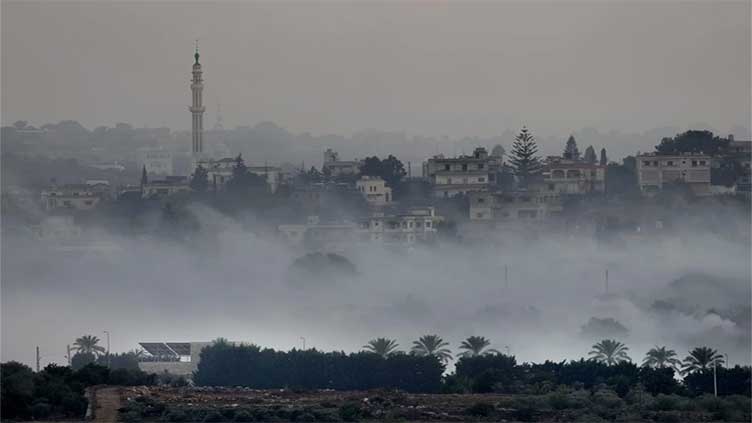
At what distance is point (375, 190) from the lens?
3866cm

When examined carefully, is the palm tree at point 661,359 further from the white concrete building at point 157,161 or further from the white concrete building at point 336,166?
the white concrete building at point 157,161

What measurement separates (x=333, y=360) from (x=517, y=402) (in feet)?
15.6

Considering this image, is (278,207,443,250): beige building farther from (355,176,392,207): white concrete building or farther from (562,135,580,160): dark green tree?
(562,135,580,160): dark green tree

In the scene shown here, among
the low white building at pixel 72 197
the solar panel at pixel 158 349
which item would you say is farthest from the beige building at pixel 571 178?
the solar panel at pixel 158 349

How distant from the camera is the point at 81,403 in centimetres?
1830

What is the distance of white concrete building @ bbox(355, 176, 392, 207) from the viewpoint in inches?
1512

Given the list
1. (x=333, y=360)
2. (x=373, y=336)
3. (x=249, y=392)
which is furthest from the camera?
(x=373, y=336)

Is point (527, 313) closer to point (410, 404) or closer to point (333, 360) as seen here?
point (333, 360)

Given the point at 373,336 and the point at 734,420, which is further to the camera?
the point at 373,336

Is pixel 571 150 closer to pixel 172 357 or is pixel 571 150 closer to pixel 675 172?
pixel 675 172

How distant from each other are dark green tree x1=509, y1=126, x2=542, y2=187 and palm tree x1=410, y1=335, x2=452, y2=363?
38.6 feet

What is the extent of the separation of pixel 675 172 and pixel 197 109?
738cm

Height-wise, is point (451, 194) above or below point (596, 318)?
above

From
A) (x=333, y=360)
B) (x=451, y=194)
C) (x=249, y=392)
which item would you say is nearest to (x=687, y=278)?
(x=451, y=194)
